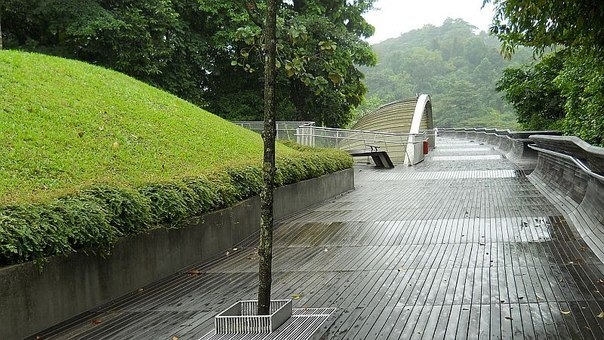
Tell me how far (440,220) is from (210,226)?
14.4 feet

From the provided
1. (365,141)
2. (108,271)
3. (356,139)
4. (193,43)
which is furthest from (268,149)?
(193,43)

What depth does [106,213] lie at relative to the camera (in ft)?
22.3

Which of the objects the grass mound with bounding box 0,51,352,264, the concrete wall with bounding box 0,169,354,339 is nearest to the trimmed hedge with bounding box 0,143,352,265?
the grass mound with bounding box 0,51,352,264

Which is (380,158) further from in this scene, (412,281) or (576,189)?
(412,281)

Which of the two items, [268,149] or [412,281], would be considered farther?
[412,281]

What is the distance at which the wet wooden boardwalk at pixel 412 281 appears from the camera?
5250 millimetres

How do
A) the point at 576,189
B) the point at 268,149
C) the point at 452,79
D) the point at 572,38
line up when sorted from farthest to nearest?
the point at 452,79 < the point at 576,189 < the point at 572,38 < the point at 268,149

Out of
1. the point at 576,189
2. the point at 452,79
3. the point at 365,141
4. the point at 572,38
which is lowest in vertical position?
the point at 576,189

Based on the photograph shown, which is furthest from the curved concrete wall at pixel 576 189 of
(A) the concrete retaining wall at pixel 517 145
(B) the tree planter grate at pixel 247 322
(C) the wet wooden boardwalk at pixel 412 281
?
(A) the concrete retaining wall at pixel 517 145

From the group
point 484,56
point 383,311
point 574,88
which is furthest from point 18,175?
point 484,56

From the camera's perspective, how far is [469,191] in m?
15.3

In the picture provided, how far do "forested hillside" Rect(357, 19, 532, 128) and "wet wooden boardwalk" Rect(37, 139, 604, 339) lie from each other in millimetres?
61735

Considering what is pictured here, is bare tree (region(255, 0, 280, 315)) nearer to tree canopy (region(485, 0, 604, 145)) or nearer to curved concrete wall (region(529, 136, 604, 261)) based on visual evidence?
curved concrete wall (region(529, 136, 604, 261))

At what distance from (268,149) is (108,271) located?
109 inches
